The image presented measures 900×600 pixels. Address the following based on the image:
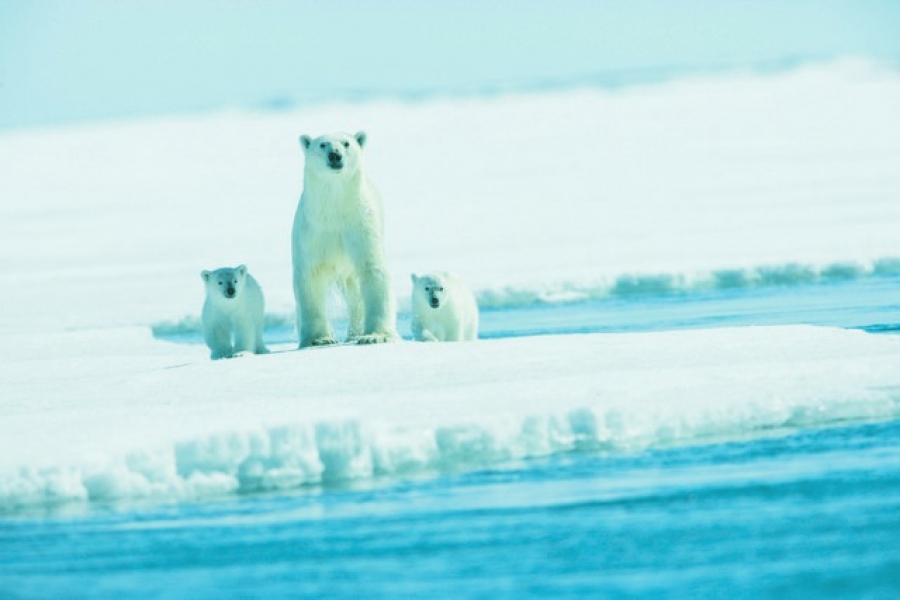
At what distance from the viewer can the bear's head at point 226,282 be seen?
6.82 metres

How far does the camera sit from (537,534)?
439 cm

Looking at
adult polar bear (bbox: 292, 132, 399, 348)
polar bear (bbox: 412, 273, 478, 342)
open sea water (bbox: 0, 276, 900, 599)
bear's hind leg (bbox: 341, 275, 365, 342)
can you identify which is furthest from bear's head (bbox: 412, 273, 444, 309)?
open sea water (bbox: 0, 276, 900, 599)

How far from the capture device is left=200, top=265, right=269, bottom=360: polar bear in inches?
273

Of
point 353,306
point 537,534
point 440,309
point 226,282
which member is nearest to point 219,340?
point 226,282

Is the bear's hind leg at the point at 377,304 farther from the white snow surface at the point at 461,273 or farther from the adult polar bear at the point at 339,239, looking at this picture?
the white snow surface at the point at 461,273

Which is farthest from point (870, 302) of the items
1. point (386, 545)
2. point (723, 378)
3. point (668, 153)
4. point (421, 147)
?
point (421, 147)

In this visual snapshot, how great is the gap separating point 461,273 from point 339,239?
5.06m

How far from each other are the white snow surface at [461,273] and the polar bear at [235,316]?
1.05 ft

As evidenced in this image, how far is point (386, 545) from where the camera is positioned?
4363 mm

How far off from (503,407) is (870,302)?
4424 millimetres

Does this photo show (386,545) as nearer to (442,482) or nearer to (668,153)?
(442,482)

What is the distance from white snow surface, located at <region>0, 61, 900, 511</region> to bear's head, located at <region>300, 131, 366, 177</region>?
78 centimetres

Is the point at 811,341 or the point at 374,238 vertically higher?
the point at 374,238

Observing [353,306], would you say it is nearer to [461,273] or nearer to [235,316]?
[235,316]
